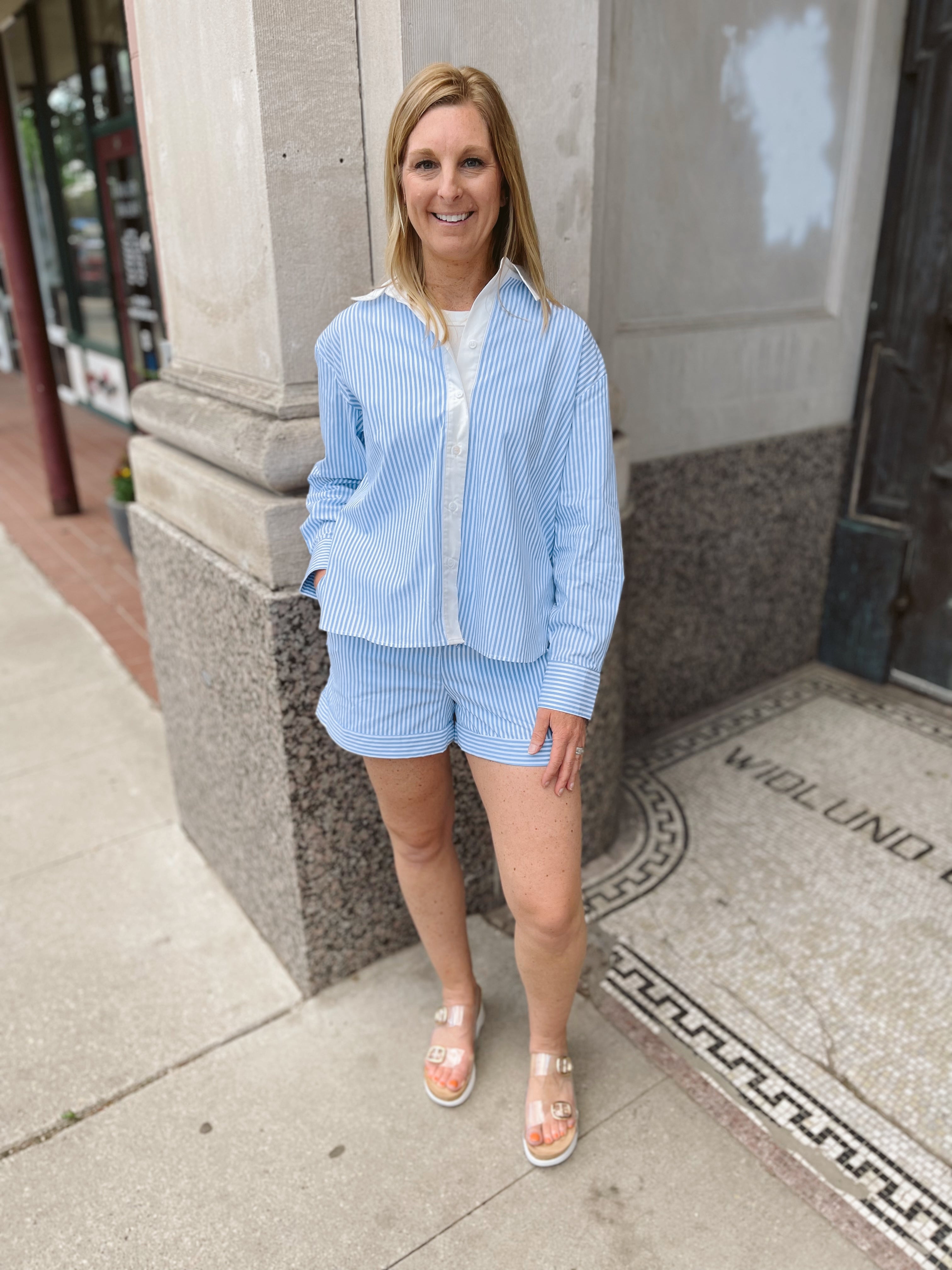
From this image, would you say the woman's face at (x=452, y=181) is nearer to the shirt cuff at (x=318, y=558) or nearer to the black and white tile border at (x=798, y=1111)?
the shirt cuff at (x=318, y=558)

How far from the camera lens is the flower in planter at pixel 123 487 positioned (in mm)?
5336

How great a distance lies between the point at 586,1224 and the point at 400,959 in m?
0.84

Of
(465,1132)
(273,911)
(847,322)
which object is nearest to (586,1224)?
(465,1132)

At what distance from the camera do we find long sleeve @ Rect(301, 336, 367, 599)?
1.74 metres

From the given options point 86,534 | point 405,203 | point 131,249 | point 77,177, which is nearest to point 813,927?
point 405,203

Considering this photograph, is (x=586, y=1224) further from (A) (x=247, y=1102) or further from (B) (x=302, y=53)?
(B) (x=302, y=53)

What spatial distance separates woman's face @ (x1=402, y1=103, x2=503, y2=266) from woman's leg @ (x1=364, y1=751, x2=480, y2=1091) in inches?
36.6

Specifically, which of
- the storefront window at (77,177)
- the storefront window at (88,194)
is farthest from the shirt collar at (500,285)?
the storefront window at (77,177)

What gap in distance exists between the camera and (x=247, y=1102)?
2.15 m

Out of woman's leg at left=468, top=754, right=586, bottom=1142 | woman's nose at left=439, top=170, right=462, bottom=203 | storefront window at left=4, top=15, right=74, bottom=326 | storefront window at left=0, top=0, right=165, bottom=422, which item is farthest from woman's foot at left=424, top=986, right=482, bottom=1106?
storefront window at left=4, top=15, right=74, bottom=326

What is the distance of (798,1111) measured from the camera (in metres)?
2.10

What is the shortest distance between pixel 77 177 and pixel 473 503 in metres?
9.18

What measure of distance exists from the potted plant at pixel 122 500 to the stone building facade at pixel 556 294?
2.80 metres

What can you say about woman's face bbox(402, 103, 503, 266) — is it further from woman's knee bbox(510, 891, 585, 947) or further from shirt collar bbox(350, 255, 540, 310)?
woman's knee bbox(510, 891, 585, 947)
